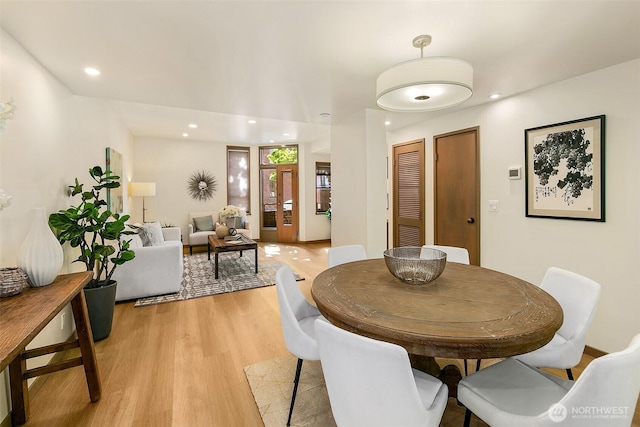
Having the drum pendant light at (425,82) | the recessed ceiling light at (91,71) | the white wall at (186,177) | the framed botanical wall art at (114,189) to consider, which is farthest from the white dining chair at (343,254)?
the white wall at (186,177)

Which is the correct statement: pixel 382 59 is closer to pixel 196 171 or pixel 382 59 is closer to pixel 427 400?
pixel 427 400

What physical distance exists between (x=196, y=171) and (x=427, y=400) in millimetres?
6975

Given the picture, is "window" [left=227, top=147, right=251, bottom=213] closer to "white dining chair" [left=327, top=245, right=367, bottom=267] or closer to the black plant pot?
the black plant pot

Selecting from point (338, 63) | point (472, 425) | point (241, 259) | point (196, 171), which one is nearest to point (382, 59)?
point (338, 63)

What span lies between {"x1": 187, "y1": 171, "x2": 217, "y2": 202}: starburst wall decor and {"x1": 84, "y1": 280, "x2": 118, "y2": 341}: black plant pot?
4569mm

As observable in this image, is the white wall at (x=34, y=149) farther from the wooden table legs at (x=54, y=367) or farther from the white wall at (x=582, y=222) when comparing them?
the white wall at (x=582, y=222)

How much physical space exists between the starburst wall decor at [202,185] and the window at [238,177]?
407 mm

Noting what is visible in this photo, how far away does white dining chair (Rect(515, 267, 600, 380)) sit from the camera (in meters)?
1.54

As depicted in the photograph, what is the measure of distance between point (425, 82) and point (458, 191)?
97.5 inches

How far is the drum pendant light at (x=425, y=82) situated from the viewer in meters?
1.60

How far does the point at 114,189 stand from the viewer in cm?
429

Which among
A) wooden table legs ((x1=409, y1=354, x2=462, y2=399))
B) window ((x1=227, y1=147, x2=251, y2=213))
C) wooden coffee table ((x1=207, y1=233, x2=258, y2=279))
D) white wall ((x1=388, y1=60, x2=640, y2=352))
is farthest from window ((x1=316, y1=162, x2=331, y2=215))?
wooden table legs ((x1=409, y1=354, x2=462, y2=399))

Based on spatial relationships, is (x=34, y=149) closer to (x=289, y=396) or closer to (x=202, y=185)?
(x=289, y=396)

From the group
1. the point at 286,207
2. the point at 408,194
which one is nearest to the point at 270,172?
the point at 286,207
